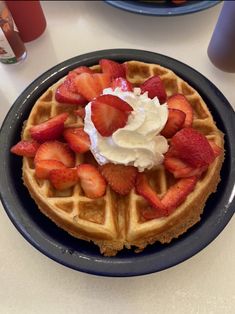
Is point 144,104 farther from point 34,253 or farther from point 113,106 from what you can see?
point 34,253

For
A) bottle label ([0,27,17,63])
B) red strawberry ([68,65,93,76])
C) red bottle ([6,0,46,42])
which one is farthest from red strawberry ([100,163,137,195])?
red bottle ([6,0,46,42])

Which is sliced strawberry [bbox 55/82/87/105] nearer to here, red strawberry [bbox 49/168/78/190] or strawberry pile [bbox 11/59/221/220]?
strawberry pile [bbox 11/59/221/220]

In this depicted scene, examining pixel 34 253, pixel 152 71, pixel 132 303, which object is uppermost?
pixel 152 71

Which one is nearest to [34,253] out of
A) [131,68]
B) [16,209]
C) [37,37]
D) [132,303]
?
[16,209]

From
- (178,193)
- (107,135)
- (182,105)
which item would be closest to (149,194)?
(178,193)

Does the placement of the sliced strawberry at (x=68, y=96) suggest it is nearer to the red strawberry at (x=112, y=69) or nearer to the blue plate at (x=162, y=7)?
the red strawberry at (x=112, y=69)

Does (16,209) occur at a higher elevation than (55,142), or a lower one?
lower
